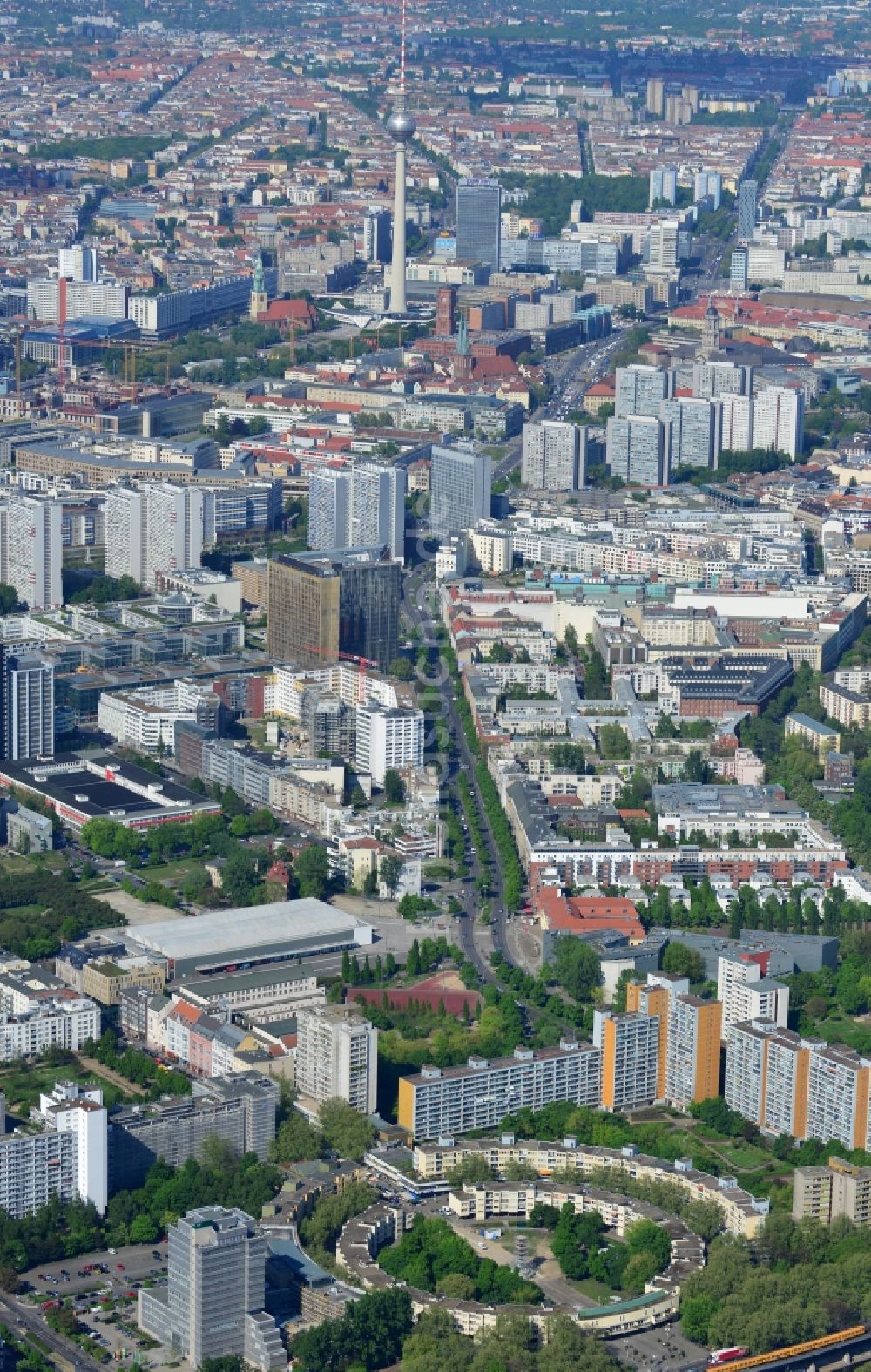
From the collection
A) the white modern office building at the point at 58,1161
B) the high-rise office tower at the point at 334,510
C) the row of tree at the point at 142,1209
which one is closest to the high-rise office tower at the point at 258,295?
the high-rise office tower at the point at 334,510

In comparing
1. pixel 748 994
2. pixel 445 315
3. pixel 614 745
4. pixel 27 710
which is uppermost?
pixel 445 315

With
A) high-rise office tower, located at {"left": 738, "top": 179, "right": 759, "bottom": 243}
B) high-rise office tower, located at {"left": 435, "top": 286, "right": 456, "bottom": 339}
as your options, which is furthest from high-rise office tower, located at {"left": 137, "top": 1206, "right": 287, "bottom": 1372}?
high-rise office tower, located at {"left": 738, "top": 179, "right": 759, "bottom": 243}

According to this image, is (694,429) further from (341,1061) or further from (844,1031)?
(341,1061)

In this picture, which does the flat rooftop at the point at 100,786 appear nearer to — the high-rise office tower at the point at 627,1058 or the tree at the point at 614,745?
the tree at the point at 614,745

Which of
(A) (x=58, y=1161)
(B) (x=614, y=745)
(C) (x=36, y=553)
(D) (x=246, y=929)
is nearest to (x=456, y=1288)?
(A) (x=58, y=1161)

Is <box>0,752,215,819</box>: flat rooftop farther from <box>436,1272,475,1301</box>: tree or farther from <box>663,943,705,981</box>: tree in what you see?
<box>436,1272,475,1301</box>: tree

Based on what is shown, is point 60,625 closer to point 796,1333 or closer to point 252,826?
point 252,826
